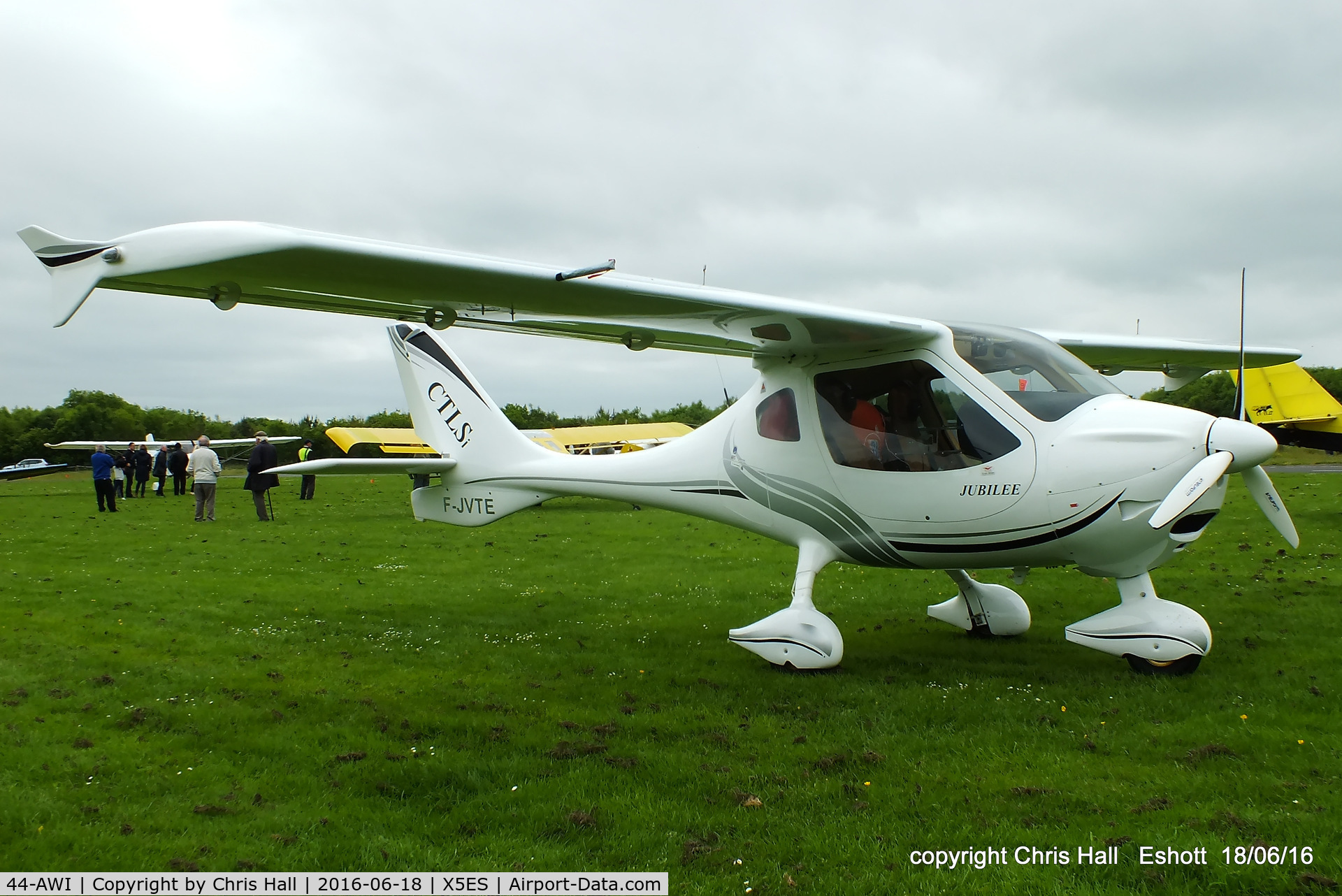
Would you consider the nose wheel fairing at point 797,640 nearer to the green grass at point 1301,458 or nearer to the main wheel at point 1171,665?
the main wheel at point 1171,665

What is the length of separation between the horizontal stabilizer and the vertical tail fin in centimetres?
32

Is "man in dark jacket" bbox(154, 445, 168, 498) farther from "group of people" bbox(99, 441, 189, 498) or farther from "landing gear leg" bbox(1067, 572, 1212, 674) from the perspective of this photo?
"landing gear leg" bbox(1067, 572, 1212, 674)

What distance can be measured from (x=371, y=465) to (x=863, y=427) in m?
4.91

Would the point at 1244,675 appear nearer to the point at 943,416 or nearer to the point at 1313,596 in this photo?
the point at 943,416

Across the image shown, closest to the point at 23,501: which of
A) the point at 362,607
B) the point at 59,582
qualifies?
the point at 59,582

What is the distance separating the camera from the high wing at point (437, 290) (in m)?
4.03

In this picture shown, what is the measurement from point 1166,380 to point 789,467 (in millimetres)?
5633

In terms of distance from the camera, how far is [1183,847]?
3.28 meters

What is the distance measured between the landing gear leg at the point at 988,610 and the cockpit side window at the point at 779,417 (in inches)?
83.8

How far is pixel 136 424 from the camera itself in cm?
8900

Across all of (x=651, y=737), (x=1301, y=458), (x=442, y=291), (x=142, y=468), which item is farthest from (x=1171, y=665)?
(x=1301, y=458)

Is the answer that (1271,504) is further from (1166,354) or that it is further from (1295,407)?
(1295,407)

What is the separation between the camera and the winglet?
4004 mm

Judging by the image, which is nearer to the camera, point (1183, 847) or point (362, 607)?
point (1183, 847)
